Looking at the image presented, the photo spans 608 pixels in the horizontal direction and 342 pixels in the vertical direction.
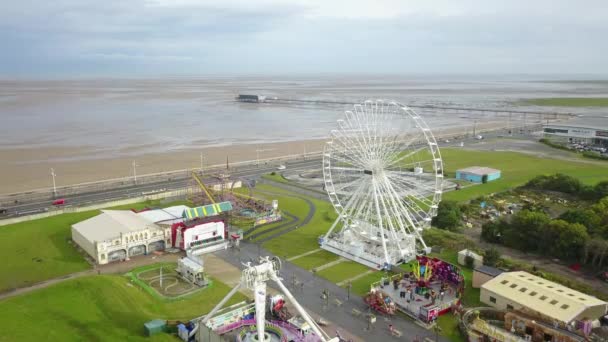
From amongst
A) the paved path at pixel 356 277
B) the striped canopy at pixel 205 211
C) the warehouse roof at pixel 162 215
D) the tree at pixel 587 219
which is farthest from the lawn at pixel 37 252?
the tree at pixel 587 219

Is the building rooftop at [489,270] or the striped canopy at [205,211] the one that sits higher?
the striped canopy at [205,211]

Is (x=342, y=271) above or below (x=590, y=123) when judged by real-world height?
below

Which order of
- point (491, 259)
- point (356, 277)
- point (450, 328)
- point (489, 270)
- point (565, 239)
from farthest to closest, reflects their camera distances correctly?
point (565, 239)
point (491, 259)
point (356, 277)
point (489, 270)
point (450, 328)

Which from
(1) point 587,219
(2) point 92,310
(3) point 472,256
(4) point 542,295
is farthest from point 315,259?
(1) point 587,219

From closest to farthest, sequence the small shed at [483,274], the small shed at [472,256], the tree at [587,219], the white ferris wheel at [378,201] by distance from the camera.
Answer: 1. the small shed at [483,274]
2. the small shed at [472,256]
3. the white ferris wheel at [378,201]
4. the tree at [587,219]

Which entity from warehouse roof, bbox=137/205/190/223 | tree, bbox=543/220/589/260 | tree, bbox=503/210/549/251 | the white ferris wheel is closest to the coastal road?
warehouse roof, bbox=137/205/190/223

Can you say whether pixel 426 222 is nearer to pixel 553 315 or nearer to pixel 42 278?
pixel 553 315

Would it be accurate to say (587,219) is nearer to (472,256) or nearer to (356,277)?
A: (472,256)

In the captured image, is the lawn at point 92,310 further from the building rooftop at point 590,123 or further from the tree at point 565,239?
the building rooftop at point 590,123
